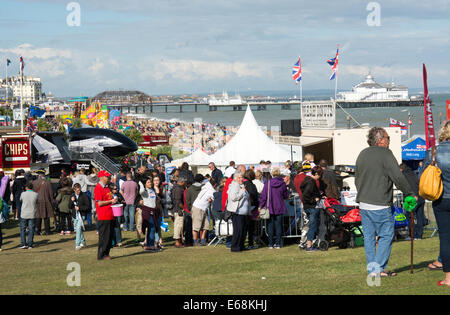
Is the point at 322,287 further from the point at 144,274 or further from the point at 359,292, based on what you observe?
the point at 144,274

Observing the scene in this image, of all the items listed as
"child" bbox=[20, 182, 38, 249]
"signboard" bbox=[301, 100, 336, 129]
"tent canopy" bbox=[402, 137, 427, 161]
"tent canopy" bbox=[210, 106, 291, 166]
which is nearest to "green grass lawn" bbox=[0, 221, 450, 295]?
"child" bbox=[20, 182, 38, 249]

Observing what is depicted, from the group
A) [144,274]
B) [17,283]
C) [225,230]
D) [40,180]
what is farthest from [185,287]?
[40,180]

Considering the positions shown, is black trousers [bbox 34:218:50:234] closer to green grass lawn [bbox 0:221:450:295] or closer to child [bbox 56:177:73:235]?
child [bbox 56:177:73:235]

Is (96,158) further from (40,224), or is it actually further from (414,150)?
(414,150)

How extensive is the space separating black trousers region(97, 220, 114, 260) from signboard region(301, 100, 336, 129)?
1047 cm

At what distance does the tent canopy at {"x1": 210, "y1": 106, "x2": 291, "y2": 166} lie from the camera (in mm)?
22812

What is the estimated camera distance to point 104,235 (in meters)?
11.2

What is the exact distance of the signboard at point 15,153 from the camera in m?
22.2

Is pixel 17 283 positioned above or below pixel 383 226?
below

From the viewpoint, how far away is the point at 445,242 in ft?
22.0

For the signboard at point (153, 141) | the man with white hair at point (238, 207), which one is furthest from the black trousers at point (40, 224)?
the signboard at point (153, 141)

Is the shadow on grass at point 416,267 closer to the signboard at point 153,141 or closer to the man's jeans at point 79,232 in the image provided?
the man's jeans at point 79,232

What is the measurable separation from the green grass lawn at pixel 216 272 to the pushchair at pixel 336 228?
18 centimetres

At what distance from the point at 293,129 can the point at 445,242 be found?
14.6 m
